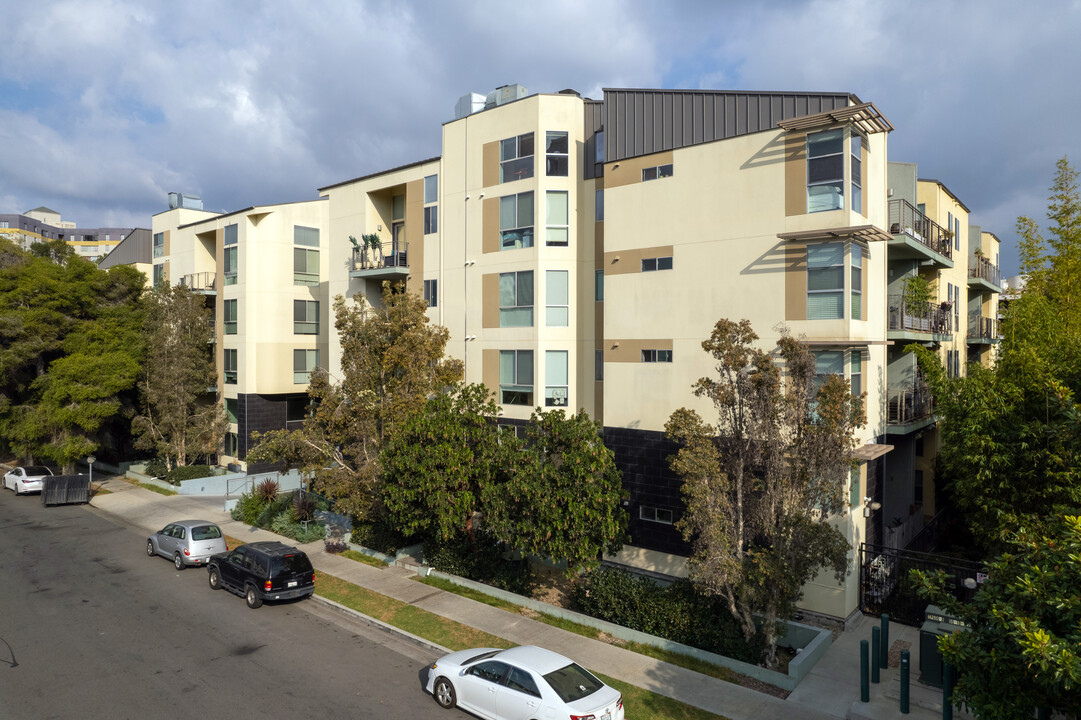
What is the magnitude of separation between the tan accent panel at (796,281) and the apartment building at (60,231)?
13405 centimetres

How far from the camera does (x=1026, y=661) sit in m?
6.54

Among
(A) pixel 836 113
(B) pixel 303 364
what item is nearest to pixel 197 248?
(B) pixel 303 364

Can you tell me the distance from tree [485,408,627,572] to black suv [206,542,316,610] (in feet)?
17.7

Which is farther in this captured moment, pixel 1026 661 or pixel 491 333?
pixel 491 333

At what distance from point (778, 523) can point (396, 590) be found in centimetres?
1068

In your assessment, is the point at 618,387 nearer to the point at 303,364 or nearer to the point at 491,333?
the point at 491,333

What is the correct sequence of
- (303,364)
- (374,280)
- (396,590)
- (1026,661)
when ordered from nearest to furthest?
(1026,661), (396,590), (374,280), (303,364)

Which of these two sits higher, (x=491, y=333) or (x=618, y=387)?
(x=491, y=333)

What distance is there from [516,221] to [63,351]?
88.3ft

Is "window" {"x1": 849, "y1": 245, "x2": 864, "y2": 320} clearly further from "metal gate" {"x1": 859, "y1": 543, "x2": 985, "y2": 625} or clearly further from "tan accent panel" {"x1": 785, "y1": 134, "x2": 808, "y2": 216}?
"metal gate" {"x1": 859, "y1": 543, "x2": 985, "y2": 625}

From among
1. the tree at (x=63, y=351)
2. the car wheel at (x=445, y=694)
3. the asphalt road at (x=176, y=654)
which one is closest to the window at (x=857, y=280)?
the car wheel at (x=445, y=694)

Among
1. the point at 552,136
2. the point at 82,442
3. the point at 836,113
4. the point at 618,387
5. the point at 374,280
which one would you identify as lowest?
the point at 82,442

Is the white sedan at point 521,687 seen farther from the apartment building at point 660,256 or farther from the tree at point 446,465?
the apartment building at point 660,256

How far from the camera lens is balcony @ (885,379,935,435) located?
19.7 m
